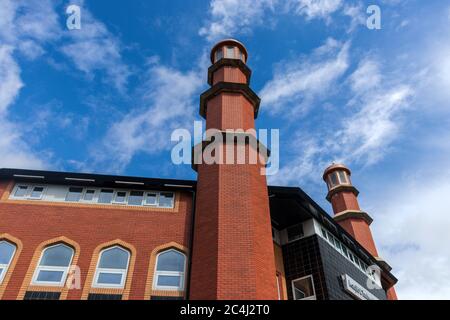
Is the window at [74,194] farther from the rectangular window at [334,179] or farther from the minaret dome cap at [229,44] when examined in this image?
the rectangular window at [334,179]

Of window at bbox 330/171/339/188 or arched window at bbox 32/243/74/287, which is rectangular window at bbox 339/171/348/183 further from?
arched window at bbox 32/243/74/287

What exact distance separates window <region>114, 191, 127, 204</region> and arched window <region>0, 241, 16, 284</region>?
4121mm

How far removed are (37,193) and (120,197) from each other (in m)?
3.41

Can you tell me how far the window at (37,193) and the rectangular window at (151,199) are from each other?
435 centimetres

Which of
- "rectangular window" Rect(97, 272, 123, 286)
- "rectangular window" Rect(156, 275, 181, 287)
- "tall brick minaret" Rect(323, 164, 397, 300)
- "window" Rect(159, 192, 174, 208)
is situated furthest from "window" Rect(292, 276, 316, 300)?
"tall brick minaret" Rect(323, 164, 397, 300)

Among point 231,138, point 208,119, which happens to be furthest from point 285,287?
point 208,119

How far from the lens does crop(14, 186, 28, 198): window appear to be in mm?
15682

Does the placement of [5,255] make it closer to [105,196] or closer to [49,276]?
[49,276]

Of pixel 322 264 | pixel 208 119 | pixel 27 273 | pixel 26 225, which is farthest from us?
pixel 208 119

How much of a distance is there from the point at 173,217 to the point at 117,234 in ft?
7.56

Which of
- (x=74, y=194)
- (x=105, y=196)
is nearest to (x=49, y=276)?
(x=74, y=194)

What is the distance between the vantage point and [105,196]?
1616cm

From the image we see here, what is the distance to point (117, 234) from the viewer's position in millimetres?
14781

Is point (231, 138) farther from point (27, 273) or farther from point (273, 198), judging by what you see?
point (27, 273)
